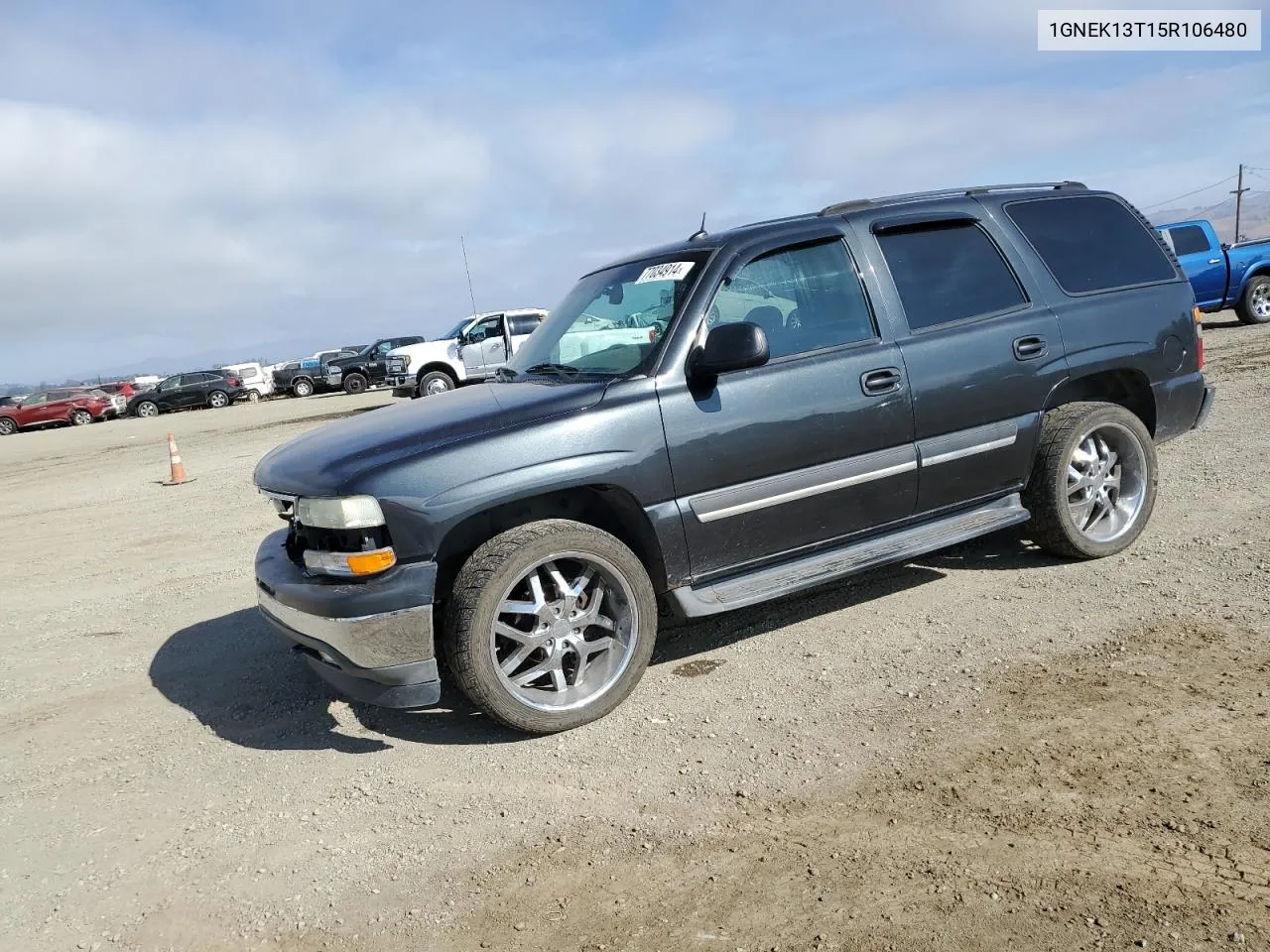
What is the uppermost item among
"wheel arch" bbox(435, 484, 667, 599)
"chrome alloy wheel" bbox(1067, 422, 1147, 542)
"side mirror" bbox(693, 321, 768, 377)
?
"side mirror" bbox(693, 321, 768, 377)

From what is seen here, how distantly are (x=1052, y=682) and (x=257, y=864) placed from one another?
296cm

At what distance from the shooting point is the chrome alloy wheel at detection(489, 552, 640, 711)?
145 inches

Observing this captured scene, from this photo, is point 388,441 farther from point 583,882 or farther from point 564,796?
point 583,882

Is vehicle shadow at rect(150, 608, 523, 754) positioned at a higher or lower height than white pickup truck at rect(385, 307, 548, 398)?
lower

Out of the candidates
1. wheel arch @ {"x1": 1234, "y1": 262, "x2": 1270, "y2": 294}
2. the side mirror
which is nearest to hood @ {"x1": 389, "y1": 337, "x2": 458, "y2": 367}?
wheel arch @ {"x1": 1234, "y1": 262, "x2": 1270, "y2": 294}

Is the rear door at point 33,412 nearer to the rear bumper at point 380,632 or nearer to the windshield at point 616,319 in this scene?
the windshield at point 616,319

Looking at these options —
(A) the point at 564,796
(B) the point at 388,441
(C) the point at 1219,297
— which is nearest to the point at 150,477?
(B) the point at 388,441

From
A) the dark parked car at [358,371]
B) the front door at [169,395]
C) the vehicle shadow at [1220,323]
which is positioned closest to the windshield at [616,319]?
the vehicle shadow at [1220,323]

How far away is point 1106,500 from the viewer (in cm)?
518

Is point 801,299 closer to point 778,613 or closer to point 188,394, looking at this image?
point 778,613

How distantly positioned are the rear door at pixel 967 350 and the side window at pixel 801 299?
23 cm

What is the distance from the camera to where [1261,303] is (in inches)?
682

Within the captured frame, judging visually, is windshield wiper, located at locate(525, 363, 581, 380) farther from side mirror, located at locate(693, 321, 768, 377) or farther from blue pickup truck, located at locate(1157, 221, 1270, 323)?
blue pickup truck, located at locate(1157, 221, 1270, 323)

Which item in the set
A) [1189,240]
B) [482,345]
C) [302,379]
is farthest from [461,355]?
[302,379]
